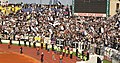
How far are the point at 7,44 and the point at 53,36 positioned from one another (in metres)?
5.00

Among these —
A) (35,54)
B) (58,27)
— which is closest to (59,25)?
(58,27)

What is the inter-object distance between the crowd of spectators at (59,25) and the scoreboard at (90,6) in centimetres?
84

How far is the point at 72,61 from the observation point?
96.4 feet

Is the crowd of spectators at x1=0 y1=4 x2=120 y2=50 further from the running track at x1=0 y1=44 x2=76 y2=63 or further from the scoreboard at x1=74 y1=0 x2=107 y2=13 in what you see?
the running track at x1=0 y1=44 x2=76 y2=63

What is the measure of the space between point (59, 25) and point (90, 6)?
13.6ft

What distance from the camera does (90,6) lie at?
134 feet

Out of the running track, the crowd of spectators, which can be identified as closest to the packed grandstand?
the crowd of spectators

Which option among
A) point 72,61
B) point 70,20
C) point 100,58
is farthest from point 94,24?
point 100,58

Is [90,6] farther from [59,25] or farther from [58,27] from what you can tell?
[58,27]

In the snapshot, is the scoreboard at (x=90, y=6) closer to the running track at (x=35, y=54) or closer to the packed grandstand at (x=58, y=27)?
the packed grandstand at (x=58, y=27)

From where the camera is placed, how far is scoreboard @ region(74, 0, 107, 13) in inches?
1580

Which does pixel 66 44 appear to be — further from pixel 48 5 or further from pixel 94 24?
pixel 48 5

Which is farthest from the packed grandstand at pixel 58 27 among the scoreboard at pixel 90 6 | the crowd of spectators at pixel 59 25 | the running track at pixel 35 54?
the running track at pixel 35 54

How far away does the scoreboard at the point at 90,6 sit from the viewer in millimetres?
40125
